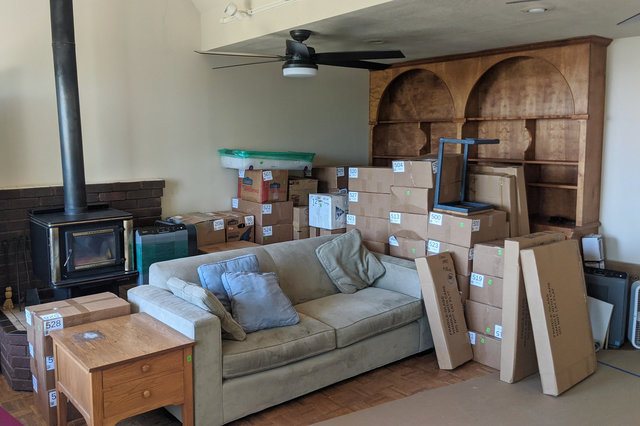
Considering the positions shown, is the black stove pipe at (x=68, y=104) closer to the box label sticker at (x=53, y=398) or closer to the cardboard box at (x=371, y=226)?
the box label sticker at (x=53, y=398)

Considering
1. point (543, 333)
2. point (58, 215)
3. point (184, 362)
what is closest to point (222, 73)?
point (58, 215)

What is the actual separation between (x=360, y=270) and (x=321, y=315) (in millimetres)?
744

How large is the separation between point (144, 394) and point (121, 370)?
0.60 feet

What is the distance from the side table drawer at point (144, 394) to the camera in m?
2.57

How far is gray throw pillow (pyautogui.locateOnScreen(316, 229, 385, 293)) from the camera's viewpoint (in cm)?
411

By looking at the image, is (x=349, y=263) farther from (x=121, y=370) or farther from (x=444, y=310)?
(x=121, y=370)

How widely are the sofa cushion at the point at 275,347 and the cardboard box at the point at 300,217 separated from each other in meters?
1.79

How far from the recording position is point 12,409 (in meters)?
3.21

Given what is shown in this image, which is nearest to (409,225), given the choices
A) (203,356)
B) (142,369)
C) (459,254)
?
(459,254)

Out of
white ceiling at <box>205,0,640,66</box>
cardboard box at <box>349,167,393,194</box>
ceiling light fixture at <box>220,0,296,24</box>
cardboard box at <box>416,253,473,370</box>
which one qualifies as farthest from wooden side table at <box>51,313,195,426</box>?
ceiling light fixture at <box>220,0,296,24</box>

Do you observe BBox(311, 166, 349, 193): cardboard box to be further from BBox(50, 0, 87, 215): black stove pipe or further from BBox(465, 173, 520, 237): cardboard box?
BBox(50, 0, 87, 215): black stove pipe

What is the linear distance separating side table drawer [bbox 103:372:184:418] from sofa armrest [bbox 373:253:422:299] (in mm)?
1840

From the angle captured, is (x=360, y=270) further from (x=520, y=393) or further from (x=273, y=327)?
(x=520, y=393)

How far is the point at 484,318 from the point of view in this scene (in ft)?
12.4
